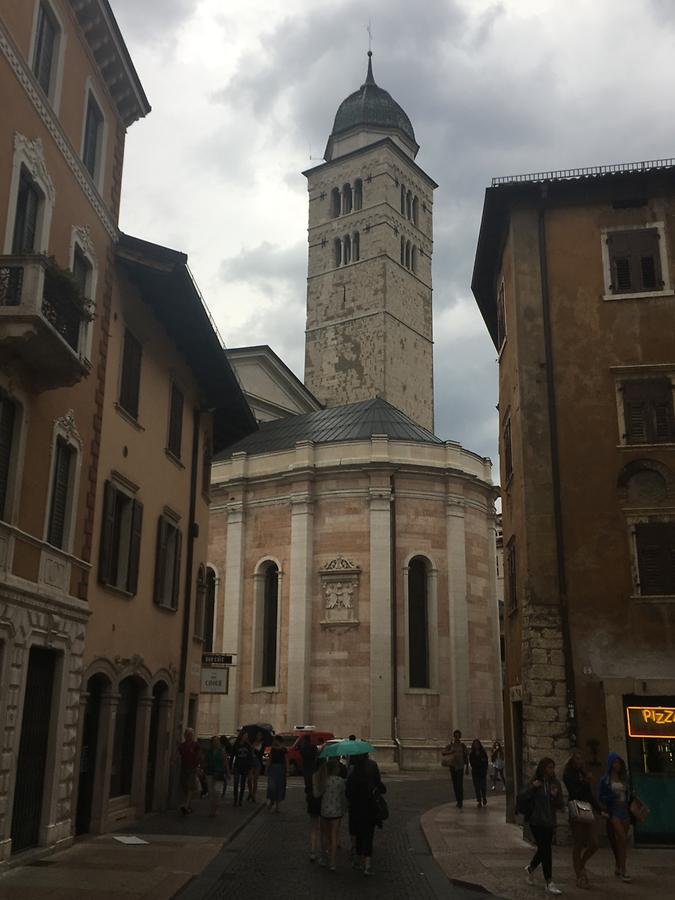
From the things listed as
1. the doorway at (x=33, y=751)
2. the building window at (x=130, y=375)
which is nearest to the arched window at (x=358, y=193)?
the building window at (x=130, y=375)

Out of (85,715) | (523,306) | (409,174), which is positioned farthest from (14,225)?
(409,174)

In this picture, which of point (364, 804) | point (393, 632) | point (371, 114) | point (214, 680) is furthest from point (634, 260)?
point (371, 114)

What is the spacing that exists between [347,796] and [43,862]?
4298mm

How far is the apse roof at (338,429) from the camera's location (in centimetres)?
4147

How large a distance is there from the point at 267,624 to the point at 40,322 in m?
29.9

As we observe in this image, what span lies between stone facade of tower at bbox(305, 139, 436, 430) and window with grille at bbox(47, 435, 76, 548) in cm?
5161

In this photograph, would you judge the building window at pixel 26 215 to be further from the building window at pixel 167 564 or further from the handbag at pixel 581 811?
the handbag at pixel 581 811

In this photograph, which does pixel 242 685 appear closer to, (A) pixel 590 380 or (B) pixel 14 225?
(A) pixel 590 380

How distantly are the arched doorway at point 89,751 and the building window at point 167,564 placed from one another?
3439mm

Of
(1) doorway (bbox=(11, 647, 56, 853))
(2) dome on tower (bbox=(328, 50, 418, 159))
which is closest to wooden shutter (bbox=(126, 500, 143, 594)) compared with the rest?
(1) doorway (bbox=(11, 647, 56, 853))

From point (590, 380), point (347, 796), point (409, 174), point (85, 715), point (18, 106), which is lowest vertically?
point (347, 796)

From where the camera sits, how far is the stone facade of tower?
67688 millimetres

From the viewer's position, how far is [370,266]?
227 feet

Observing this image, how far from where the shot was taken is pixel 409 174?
73.6 meters
